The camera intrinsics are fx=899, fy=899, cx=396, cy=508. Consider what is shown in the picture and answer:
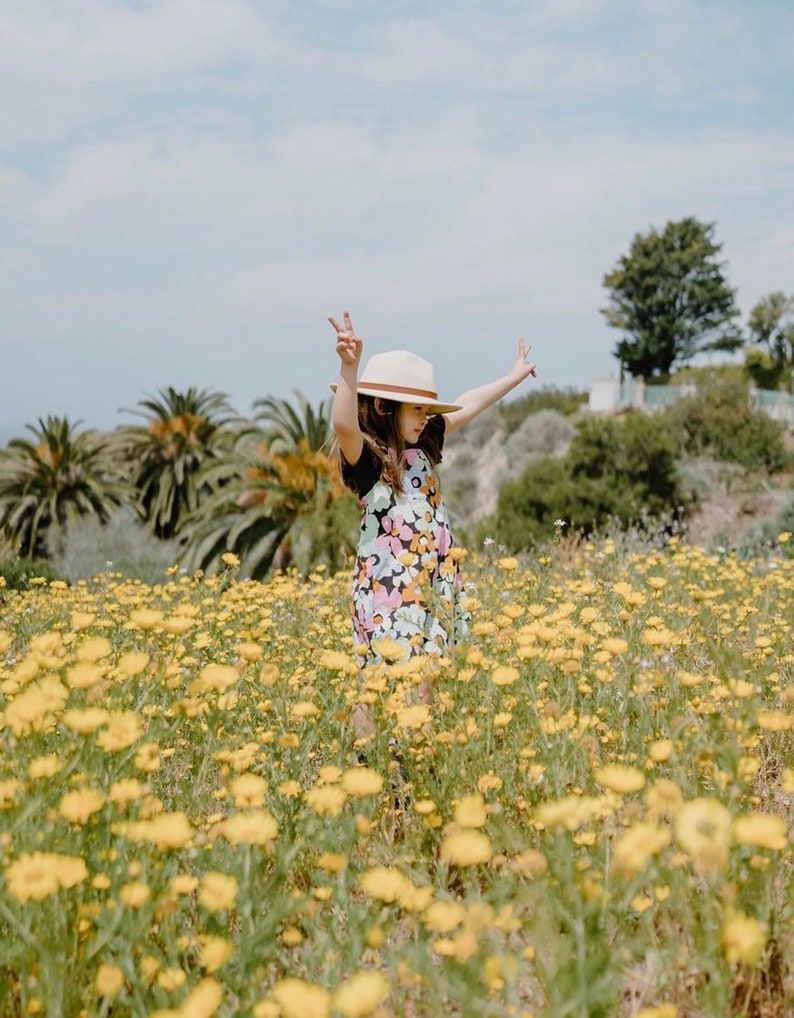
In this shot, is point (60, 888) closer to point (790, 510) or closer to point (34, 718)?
point (34, 718)

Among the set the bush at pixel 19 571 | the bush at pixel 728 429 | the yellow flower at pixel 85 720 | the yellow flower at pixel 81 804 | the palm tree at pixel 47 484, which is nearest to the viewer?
Result: the yellow flower at pixel 81 804

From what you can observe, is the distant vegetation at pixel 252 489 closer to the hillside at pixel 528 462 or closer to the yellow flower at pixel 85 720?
the hillside at pixel 528 462

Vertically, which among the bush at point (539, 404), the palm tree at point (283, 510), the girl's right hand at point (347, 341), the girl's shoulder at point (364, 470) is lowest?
the palm tree at point (283, 510)

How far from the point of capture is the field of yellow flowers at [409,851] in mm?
1368

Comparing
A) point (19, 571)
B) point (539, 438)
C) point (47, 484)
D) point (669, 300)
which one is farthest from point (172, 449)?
point (669, 300)

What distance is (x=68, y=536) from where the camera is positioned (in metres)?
17.5

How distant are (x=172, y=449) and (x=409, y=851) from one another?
19.1 meters

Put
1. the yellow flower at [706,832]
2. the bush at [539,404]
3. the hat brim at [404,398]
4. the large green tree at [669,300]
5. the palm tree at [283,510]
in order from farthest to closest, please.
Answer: the large green tree at [669,300] < the bush at [539,404] < the palm tree at [283,510] < the hat brim at [404,398] < the yellow flower at [706,832]

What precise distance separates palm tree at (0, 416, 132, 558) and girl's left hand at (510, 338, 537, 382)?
14856 mm

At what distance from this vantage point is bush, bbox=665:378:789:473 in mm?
26891

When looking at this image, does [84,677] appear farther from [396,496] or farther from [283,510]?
[283,510]

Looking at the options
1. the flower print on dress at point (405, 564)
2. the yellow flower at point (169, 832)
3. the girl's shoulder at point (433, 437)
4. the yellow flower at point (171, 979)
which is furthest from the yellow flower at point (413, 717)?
the girl's shoulder at point (433, 437)

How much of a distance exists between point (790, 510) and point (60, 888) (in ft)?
44.8

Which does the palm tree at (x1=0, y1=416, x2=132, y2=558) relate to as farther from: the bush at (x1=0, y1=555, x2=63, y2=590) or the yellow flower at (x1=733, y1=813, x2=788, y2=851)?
the yellow flower at (x1=733, y1=813, x2=788, y2=851)
